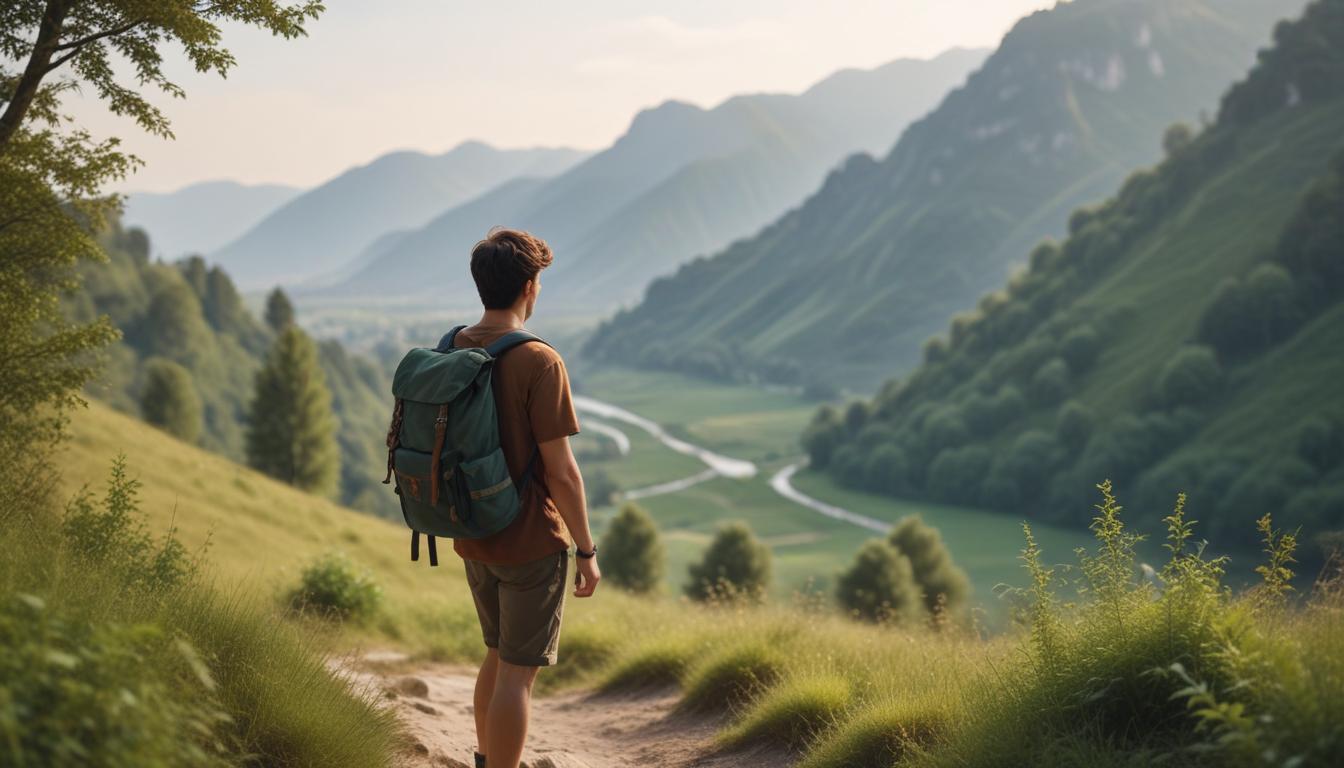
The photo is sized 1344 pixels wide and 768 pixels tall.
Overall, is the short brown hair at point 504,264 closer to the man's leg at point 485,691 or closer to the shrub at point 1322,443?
the man's leg at point 485,691

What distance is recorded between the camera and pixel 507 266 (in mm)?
6086

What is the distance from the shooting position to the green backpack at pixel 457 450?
18.8 feet

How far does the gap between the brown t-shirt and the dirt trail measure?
96.1 inches

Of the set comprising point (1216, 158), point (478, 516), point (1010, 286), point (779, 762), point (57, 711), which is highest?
point (1216, 158)

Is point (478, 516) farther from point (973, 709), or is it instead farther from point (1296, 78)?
point (1296, 78)

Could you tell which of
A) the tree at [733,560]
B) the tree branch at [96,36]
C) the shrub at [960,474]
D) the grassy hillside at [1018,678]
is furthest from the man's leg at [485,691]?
the shrub at [960,474]

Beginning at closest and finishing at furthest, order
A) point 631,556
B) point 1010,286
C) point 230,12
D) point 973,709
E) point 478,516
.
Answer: point 478,516, point 973,709, point 230,12, point 631,556, point 1010,286

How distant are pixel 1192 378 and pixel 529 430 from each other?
14813 cm

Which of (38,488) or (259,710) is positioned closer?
(259,710)

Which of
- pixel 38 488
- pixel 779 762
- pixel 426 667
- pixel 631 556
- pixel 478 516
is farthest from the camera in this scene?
pixel 631 556

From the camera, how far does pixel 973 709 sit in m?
6.25

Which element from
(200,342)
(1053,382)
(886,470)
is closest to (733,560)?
(200,342)

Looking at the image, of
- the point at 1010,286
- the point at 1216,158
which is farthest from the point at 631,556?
the point at 1216,158

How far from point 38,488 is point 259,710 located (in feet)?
15.2
